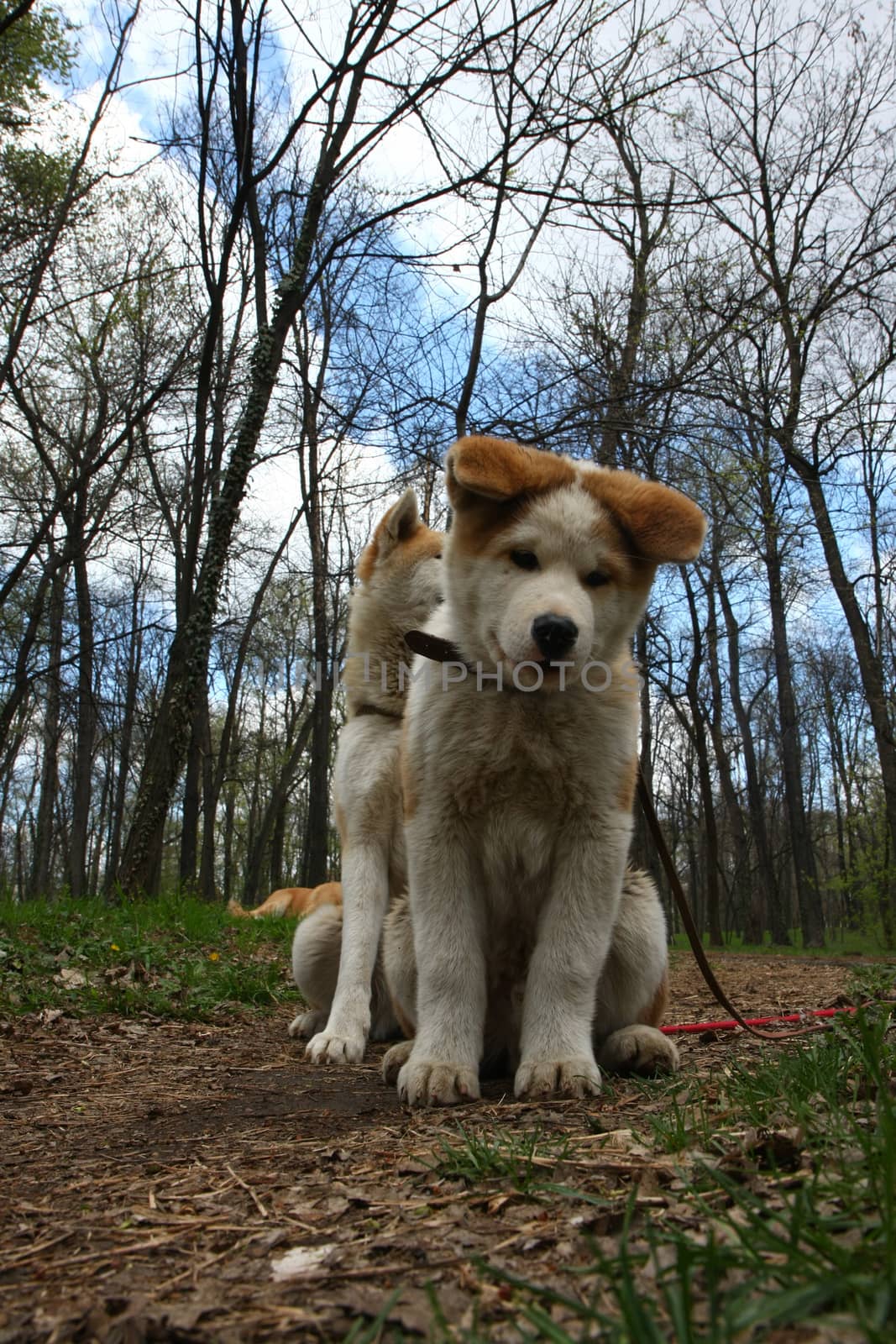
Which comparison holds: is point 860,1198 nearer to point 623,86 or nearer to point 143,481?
point 623,86

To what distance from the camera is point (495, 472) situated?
3.24 metres

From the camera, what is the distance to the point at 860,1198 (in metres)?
1.45

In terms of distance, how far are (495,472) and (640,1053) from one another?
2147 mm

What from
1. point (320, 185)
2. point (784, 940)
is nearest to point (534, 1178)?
point (320, 185)

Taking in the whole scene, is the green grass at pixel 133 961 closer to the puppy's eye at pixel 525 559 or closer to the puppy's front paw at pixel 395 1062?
the puppy's front paw at pixel 395 1062

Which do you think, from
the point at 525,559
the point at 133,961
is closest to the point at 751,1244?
the point at 525,559

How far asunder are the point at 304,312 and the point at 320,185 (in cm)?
897

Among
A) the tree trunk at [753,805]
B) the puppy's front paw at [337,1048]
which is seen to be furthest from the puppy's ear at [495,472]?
the tree trunk at [753,805]

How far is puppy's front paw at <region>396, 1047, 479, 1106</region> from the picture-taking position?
2.93 meters

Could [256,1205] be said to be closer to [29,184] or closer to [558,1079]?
[558,1079]

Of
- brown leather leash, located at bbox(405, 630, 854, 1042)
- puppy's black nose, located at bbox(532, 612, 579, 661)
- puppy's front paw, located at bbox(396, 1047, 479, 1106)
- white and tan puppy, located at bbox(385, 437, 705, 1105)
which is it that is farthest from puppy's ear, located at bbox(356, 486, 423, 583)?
puppy's front paw, located at bbox(396, 1047, 479, 1106)

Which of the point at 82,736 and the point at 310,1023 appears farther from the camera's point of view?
the point at 82,736

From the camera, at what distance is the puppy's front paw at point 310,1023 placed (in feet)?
16.4

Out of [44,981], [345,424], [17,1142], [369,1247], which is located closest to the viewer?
[369,1247]
